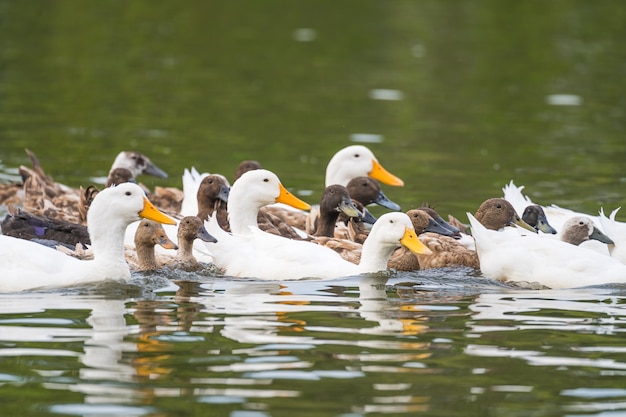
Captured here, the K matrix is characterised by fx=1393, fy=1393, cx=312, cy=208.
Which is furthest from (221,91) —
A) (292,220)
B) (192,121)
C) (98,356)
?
(98,356)

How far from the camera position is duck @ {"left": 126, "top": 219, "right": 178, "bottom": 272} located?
48.2 ft

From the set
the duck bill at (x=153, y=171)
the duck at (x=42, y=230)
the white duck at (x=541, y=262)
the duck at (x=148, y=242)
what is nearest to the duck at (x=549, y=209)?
the white duck at (x=541, y=262)

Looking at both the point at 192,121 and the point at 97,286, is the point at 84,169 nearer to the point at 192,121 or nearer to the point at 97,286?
the point at 192,121

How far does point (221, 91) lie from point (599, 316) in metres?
20.1

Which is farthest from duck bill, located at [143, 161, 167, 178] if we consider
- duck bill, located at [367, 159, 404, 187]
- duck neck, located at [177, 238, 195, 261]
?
duck neck, located at [177, 238, 195, 261]

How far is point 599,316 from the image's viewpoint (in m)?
12.7

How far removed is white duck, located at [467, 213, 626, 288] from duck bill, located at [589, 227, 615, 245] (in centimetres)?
100

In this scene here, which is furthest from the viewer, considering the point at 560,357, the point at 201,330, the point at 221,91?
the point at 221,91

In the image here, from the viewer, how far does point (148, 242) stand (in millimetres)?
14758

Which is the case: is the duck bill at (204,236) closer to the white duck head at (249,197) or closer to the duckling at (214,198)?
the white duck head at (249,197)

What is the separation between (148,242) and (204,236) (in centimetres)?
62

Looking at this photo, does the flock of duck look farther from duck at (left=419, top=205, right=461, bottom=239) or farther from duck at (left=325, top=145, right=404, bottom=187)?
duck at (left=325, top=145, right=404, bottom=187)

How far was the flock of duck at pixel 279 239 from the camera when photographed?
536 inches

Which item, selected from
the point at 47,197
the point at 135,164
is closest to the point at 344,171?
the point at 135,164
